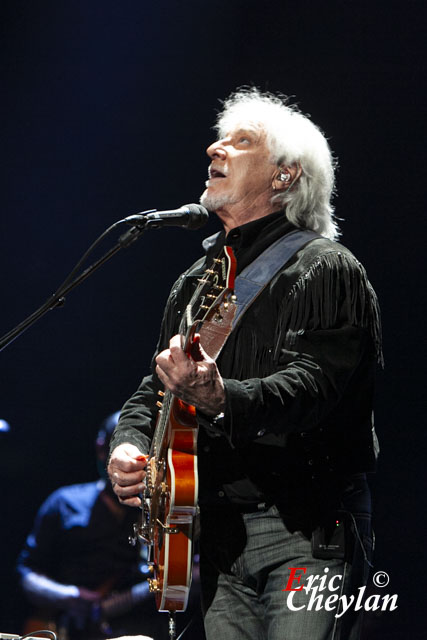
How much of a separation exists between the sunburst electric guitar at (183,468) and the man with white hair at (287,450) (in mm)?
90

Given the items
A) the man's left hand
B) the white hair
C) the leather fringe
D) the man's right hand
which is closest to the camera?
the man's left hand

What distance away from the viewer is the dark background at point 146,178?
442cm

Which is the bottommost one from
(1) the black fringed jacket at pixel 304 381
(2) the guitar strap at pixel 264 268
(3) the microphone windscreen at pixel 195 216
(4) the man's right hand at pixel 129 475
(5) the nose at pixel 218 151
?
(4) the man's right hand at pixel 129 475

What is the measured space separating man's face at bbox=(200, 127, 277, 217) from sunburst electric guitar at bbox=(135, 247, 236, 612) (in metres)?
0.60

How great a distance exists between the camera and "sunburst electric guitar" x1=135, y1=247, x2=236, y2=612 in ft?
6.49

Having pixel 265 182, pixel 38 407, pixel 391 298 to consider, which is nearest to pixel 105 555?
pixel 38 407

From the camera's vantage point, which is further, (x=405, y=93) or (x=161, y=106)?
(x=161, y=106)

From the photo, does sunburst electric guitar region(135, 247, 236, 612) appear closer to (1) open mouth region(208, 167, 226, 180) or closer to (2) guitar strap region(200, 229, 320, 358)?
(2) guitar strap region(200, 229, 320, 358)

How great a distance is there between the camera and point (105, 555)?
4488mm

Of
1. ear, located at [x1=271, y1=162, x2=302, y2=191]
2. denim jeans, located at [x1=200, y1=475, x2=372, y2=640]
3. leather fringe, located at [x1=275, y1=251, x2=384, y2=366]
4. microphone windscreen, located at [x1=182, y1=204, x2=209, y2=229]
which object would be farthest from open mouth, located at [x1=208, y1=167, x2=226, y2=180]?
denim jeans, located at [x1=200, y1=475, x2=372, y2=640]

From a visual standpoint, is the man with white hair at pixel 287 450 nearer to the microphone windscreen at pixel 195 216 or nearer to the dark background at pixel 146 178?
the microphone windscreen at pixel 195 216

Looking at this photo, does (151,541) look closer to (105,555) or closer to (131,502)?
(131,502)

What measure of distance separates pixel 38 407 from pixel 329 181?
3.18 m

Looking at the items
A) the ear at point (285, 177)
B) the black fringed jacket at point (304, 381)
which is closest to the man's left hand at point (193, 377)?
the black fringed jacket at point (304, 381)
